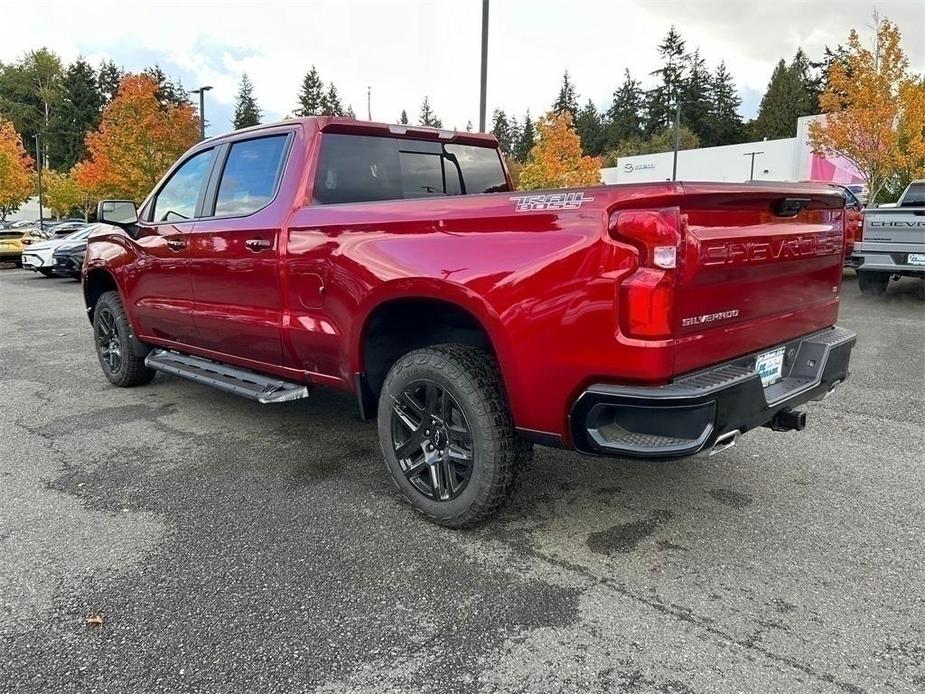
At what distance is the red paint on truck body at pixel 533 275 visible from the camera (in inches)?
99.3

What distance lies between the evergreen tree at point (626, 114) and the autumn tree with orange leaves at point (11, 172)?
5673cm

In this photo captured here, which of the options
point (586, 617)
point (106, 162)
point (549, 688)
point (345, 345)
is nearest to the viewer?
point (549, 688)

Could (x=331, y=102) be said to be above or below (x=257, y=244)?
above

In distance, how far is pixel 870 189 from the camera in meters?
20.0

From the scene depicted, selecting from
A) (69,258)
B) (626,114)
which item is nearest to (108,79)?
(626,114)

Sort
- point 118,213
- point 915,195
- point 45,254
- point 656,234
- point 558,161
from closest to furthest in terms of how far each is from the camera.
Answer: point 656,234 → point 118,213 → point 915,195 → point 45,254 → point 558,161

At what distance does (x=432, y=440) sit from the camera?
129 inches

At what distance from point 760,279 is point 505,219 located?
3.56ft

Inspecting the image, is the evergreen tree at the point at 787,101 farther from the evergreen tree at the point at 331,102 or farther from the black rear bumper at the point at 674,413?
the black rear bumper at the point at 674,413

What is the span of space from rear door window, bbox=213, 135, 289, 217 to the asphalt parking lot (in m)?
1.50

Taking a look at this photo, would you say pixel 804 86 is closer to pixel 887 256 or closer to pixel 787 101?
pixel 787 101

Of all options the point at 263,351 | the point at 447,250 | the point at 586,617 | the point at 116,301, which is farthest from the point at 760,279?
the point at 116,301

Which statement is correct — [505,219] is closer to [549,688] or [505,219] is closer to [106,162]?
[549,688]

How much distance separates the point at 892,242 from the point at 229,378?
947 cm
